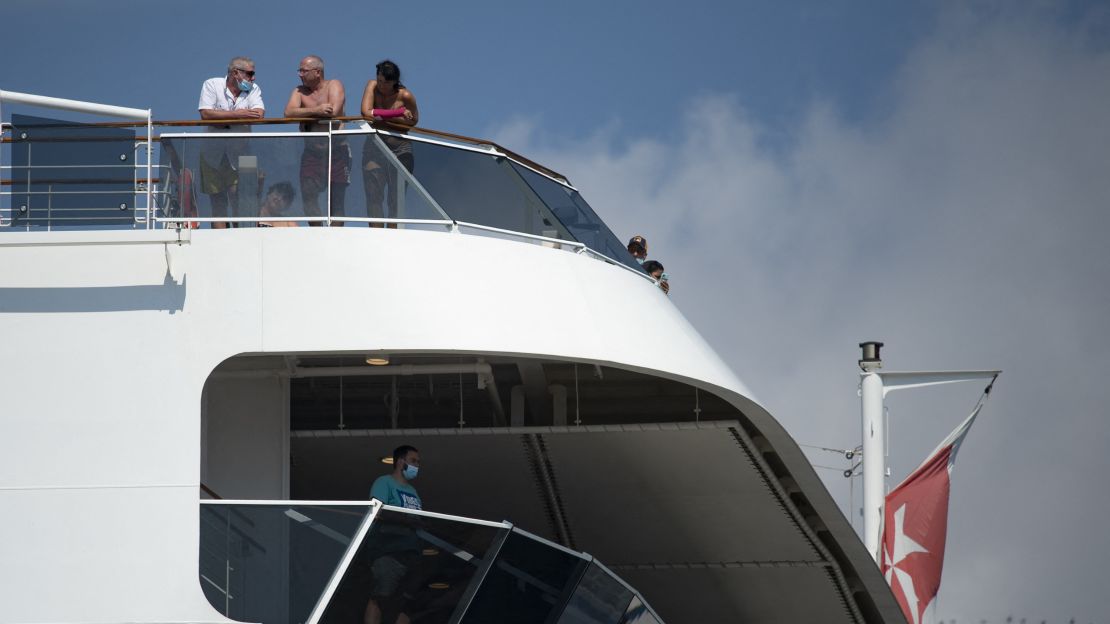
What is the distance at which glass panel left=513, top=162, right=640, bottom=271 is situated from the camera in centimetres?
1235

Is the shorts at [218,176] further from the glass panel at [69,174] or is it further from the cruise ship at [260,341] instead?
Result: the glass panel at [69,174]

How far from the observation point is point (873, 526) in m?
18.4

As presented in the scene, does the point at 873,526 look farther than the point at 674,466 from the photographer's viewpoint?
Yes

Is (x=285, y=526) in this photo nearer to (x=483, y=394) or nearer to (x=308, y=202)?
(x=308, y=202)

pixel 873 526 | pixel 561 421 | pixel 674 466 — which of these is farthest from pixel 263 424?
pixel 873 526

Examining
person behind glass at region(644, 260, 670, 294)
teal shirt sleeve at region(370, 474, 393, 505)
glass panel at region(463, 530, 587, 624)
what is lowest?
glass panel at region(463, 530, 587, 624)

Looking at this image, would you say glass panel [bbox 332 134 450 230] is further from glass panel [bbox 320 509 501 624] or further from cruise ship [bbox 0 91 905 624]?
glass panel [bbox 320 509 501 624]

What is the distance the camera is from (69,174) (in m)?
11.1

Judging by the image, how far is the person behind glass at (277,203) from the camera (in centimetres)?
1103

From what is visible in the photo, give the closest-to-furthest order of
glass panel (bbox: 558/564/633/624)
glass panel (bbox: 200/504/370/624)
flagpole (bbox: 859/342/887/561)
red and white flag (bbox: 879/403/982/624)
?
1. glass panel (bbox: 200/504/370/624)
2. glass panel (bbox: 558/564/633/624)
3. red and white flag (bbox: 879/403/982/624)
4. flagpole (bbox: 859/342/887/561)

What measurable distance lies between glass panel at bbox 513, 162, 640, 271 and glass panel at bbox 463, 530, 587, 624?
8.70 feet

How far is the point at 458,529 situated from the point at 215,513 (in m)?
Result: 1.62

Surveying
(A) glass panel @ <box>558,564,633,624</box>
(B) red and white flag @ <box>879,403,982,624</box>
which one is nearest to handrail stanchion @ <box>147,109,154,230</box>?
(A) glass panel @ <box>558,564,633,624</box>

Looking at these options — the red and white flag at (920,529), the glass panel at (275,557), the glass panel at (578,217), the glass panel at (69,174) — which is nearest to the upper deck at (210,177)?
the glass panel at (69,174)
